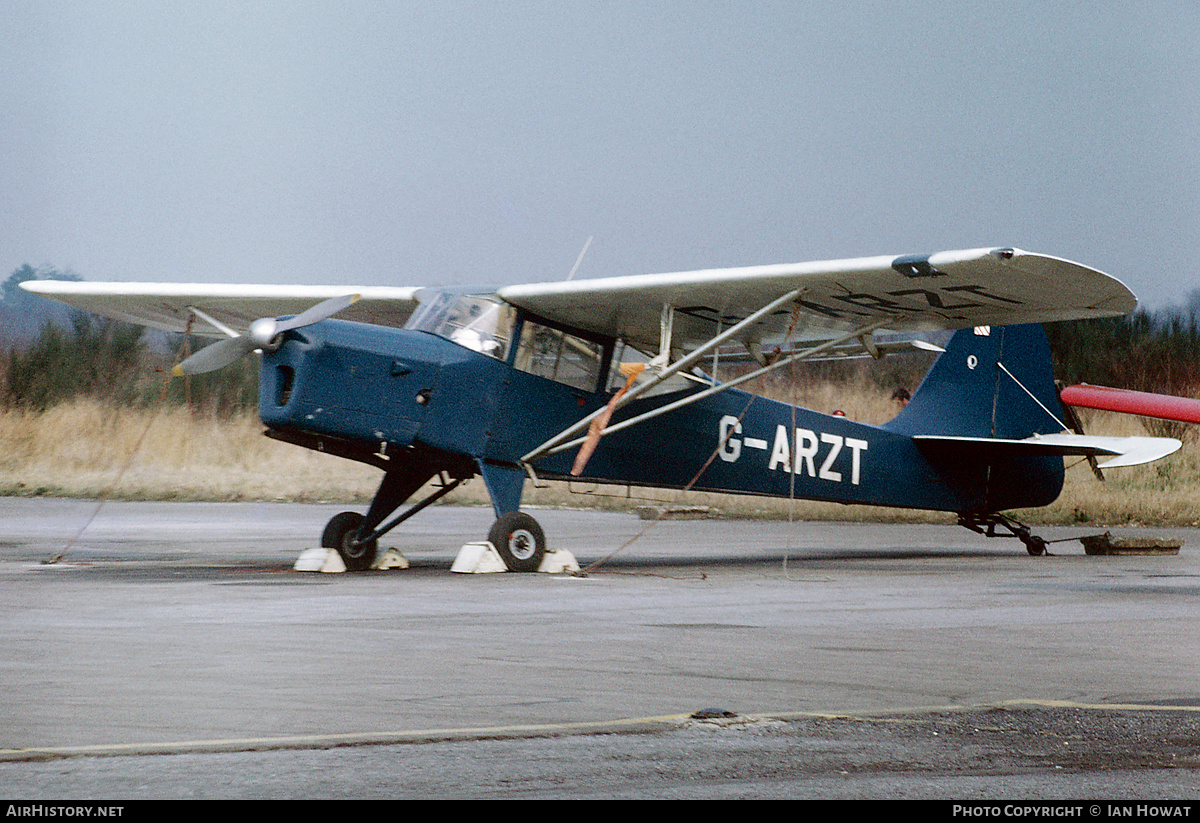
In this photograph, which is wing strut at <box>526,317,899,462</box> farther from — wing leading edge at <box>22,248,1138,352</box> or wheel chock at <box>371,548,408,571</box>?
wheel chock at <box>371,548,408,571</box>

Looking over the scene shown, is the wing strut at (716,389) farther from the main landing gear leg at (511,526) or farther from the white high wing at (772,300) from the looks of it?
the main landing gear leg at (511,526)

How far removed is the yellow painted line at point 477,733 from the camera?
379 cm

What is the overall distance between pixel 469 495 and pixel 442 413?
1487cm

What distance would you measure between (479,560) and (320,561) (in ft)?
4.79

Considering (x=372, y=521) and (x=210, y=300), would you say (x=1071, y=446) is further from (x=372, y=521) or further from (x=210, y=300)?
(x=210, y=300)

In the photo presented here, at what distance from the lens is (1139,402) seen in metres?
11.3

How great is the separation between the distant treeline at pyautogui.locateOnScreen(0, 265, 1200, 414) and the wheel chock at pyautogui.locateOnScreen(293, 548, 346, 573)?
16.6 m

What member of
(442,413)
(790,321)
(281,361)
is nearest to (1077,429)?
(790,321)

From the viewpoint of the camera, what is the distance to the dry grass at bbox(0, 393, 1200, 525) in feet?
74.4

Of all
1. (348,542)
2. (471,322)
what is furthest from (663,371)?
(348,542)

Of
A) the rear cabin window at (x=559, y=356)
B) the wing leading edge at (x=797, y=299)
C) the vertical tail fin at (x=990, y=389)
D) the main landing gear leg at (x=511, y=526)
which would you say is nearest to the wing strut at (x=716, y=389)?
the wing leading edge at (x=797, y=299)

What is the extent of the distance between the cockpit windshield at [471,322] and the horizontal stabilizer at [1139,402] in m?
5.47

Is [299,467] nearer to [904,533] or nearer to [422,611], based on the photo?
[904,533]

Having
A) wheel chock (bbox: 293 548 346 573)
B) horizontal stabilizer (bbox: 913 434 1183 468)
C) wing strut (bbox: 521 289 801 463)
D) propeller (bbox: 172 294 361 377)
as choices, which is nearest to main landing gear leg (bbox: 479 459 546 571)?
wing strut (bbox: 521 289 801 463)
